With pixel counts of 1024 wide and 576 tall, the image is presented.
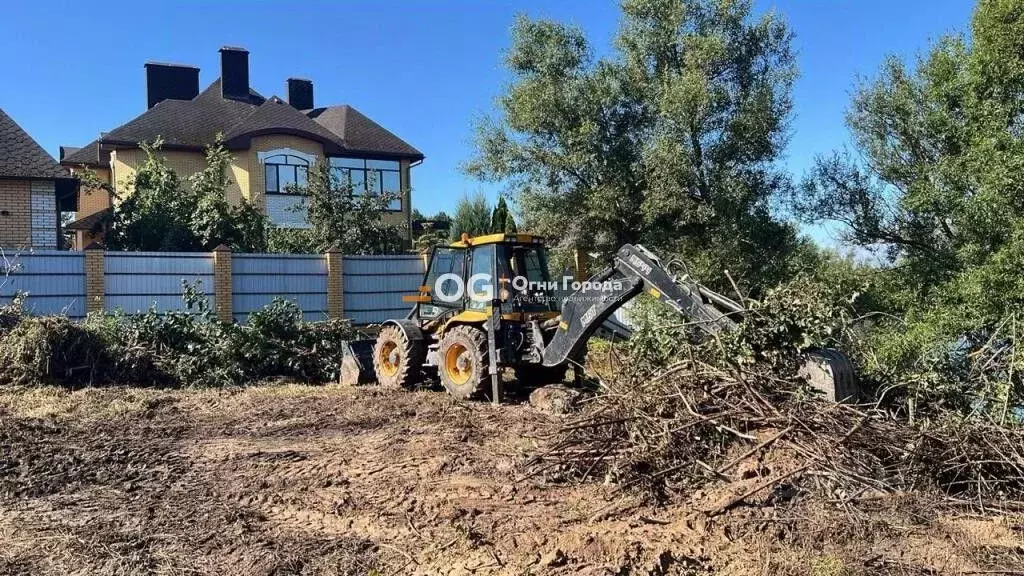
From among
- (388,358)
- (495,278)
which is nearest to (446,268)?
(495,278)

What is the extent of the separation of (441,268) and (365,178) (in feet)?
56.9

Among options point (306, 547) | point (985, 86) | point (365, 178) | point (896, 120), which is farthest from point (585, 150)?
point (365, 178)

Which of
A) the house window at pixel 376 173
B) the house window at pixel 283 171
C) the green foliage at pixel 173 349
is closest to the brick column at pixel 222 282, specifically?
the green foliage at pixel 173 349

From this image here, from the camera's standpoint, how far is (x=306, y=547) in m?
4.54

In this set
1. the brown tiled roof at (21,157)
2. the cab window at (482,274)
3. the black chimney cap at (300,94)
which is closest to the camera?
the cab window at (482,274)

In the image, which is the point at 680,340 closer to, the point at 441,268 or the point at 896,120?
the point at 441,268

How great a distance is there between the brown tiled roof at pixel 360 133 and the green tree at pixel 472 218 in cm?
395

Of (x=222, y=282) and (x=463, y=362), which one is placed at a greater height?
(x=222, y=282)

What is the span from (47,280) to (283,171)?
12386 millimetres

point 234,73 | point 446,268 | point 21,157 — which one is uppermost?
point 234,73

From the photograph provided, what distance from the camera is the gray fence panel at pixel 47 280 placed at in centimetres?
1298

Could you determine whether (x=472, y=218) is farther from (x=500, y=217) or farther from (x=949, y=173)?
(x=949, y=173)

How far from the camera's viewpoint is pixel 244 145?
24.7m

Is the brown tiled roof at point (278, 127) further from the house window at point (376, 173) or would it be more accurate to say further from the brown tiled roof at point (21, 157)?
the brown tiled roof at point (21, 157)
